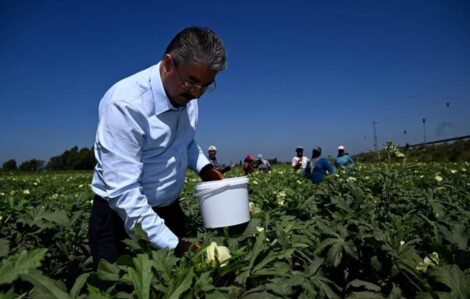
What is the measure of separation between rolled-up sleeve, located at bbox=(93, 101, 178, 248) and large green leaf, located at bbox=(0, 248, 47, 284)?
2.73 feet

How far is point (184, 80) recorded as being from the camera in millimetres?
1857

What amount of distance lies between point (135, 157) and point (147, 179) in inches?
10.3

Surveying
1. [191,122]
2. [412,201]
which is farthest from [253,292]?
[412,201]

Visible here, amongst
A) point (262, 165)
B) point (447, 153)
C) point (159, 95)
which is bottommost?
point (447, 153)

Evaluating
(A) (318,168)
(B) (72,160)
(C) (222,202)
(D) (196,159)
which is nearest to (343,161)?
(A) (318,168)

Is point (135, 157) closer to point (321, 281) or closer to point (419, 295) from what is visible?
point (321, 281)

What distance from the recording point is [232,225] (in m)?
2.00

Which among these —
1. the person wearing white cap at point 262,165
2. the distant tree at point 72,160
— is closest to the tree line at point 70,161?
the distant tree at point 72,160

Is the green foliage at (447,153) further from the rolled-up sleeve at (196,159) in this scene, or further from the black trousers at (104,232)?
the black trousers at (104,232)

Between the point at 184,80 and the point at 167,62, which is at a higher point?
the point at 167,62

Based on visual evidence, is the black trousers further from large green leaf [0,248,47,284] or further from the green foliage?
the green foliage

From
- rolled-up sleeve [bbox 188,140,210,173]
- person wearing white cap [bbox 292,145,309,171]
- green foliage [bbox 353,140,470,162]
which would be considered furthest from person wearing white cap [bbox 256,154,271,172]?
rolled-up sleeve [bbox 188,140,210,173]

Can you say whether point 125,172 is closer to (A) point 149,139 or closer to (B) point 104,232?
(A) point 149,139

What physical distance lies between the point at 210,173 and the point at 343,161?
7638 millimetres
